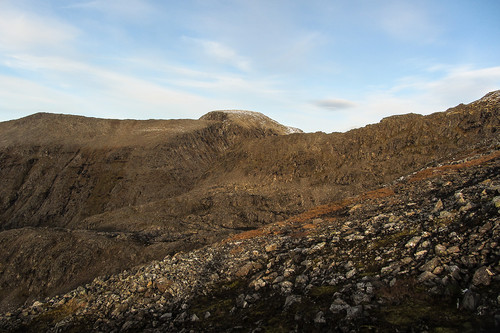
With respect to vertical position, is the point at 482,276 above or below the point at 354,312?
above

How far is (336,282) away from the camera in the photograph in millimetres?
8008

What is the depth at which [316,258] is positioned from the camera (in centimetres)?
1000

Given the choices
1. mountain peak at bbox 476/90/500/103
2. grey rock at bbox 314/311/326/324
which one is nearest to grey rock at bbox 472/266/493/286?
grey rock at bbox 314/311/326/324

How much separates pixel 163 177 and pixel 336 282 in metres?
51.2

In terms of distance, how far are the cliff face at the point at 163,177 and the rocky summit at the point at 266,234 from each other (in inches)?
8.2

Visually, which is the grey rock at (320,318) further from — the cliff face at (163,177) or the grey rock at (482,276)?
the cliff face at (163,177)

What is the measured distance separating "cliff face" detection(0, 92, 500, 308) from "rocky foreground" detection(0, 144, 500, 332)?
8666 millimetres

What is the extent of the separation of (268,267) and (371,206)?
25.0ft

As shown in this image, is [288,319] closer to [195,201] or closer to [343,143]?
[195,201]

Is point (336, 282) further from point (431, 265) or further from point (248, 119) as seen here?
point (248, 119)

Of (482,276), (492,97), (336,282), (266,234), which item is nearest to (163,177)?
(266,234)

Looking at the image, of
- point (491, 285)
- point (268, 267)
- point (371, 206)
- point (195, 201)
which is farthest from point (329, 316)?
point (195, 201)

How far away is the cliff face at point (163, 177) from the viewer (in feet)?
74.9

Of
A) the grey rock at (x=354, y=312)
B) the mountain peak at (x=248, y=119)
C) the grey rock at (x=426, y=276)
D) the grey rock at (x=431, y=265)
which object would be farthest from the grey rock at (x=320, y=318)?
the mountain peak at (x=248, y=119)
